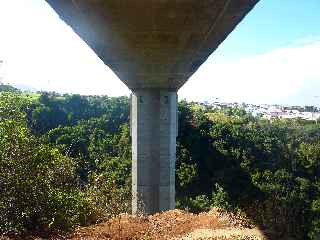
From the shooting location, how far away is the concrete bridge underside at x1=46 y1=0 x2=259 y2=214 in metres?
7.82

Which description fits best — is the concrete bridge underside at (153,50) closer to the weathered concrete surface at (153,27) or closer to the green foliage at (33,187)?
the weathered concrete surface at (153,27)

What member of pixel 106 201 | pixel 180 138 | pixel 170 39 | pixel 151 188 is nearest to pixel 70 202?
pixel 106 201

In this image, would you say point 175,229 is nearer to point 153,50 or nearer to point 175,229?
point 175,229

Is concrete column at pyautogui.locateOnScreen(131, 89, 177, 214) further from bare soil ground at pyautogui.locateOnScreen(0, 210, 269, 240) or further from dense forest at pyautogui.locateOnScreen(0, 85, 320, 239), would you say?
bare soil ground at pyautogui.locateOnScreen(0, 210, 269, 240)

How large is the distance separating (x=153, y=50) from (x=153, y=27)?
8.31 ft

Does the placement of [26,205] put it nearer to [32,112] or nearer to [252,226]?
[252,226]

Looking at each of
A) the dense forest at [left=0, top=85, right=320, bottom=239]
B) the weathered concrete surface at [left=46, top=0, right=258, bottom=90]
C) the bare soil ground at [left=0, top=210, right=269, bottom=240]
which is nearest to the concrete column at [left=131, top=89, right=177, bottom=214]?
the dense forest at [left=0, top=85, right=320, bottom=239]

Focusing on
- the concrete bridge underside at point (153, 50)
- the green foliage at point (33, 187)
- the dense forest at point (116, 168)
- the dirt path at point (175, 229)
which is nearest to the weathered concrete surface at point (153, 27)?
the concrete bridge underside at point (153, 50)

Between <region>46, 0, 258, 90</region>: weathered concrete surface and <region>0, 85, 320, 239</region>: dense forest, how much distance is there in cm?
372

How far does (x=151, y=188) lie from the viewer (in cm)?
2086

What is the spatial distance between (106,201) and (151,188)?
6.06 m

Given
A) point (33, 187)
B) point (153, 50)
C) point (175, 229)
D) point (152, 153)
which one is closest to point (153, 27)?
point (153, 50)

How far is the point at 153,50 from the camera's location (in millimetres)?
11539

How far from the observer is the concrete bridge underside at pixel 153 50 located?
782 cm
